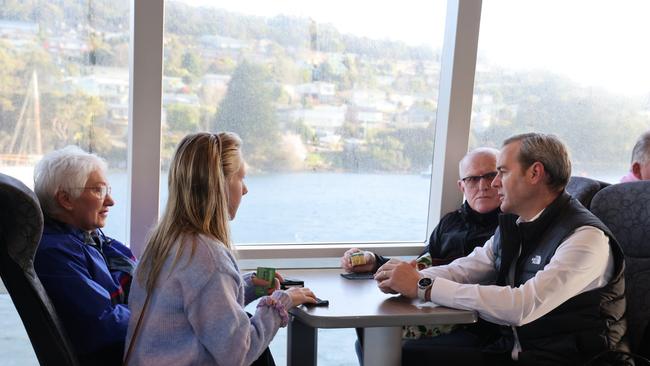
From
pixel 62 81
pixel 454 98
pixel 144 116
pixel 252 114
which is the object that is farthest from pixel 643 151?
pixel 62 81

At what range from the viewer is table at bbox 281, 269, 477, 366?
191cm

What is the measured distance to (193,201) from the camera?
189 cm

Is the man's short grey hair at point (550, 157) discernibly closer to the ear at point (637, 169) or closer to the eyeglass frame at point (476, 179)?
the eyeglass frame at point (476, 179)

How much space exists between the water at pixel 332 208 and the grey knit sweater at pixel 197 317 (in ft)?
4.22

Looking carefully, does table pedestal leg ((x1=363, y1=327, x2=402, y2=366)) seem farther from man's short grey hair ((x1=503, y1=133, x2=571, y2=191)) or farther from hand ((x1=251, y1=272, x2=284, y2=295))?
man's short grey hair ((x1=503, y1=133, x2=571, y2=191))

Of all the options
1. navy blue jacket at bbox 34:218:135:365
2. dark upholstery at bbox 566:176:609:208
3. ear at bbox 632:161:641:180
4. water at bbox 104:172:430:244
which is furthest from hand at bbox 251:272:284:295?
ear at bbox 632:161:641:180

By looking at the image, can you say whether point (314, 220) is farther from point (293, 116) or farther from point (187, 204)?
point (187, 204)

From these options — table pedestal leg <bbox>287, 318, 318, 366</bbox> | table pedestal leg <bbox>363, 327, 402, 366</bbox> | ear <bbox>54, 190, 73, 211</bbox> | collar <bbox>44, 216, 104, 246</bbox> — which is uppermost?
ear <bbox>54, 190, 73, 211</bbox>

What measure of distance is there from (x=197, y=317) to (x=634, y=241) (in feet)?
5.23

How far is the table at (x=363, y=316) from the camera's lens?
191 cm

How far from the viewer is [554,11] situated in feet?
11.3

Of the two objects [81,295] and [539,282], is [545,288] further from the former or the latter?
[81,295]

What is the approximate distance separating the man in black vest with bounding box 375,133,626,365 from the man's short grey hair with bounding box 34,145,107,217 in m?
1.01

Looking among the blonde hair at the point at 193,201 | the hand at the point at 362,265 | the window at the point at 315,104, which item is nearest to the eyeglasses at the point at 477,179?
the window at the point at 315,104
